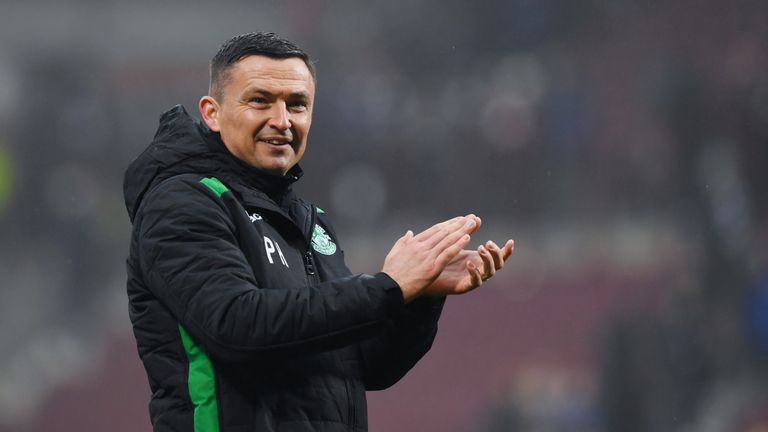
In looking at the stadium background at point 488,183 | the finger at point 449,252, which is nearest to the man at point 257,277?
the finger at point 449,252

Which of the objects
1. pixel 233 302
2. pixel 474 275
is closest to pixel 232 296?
pixel 233 302

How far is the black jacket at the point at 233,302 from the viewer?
129cm

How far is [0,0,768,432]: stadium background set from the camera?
12.8 feet

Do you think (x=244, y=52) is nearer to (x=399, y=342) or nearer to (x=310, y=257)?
(x=310, y=257)

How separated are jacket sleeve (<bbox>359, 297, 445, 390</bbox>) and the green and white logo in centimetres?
14

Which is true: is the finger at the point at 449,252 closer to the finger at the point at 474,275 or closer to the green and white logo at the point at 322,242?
the finger at the point at 474,275

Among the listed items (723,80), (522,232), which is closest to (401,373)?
(522,232)

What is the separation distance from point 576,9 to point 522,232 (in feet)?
3.16

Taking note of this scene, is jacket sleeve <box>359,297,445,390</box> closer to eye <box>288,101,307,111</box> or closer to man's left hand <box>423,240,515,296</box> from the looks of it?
man's left hand <box>423,240,515,296</box>

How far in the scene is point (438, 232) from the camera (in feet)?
4.51

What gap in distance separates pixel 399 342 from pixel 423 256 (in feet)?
0.86

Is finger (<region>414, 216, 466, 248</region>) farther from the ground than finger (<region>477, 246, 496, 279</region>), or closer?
farther from the ground

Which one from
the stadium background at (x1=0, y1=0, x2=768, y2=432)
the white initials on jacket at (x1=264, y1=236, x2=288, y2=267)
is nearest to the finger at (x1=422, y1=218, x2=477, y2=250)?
the white initials on jacket at (x1=264, y1=236, x2=288, y2=267)

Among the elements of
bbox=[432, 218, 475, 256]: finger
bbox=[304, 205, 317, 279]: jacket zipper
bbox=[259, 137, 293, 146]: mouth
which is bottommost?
bbox=[304, 205, 317, 279]: jacket zipper
